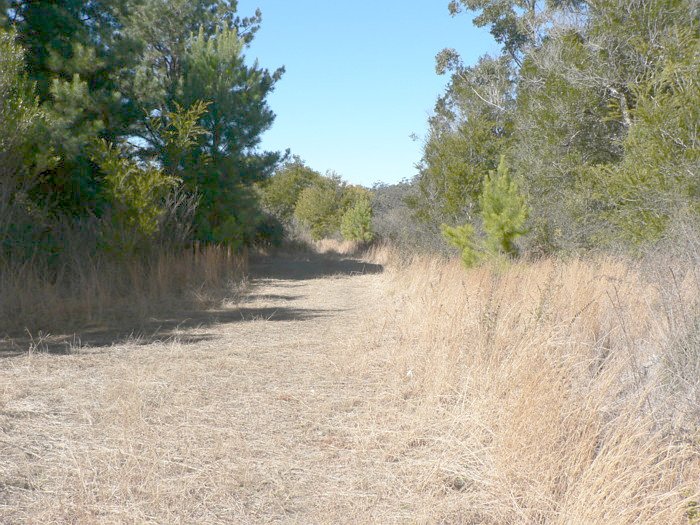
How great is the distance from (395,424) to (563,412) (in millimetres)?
1177

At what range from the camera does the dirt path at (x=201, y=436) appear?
2920mm

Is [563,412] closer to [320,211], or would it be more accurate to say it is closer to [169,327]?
[169,327]

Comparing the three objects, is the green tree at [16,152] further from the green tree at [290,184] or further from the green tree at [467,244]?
the green tree at [290,184]

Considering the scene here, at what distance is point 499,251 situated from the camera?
1158 cm

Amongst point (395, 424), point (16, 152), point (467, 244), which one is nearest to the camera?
point (395, 424)

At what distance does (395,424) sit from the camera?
4.07 m

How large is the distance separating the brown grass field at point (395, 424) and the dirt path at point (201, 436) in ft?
0.05

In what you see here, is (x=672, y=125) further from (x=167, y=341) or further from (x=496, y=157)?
(x=496, y=157)

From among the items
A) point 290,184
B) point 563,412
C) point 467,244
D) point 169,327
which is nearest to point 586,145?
point 467,244

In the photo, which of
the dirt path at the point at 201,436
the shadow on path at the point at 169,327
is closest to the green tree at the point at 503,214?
the shadow on path at the point at 169,327

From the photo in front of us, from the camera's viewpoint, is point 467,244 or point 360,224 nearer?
point 467,244

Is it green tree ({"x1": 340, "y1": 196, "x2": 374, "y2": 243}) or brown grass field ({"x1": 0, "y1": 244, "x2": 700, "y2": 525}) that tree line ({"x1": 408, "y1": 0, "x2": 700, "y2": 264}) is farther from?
green tree ({"x1": 340, "y1": 196, "x2": 374, "y2": 243})

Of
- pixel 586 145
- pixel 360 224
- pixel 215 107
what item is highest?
pixel 215 107

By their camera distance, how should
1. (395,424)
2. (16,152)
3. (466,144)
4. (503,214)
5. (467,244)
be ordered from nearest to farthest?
(395,424) → (16,152) → (503,214) → (467,244) → (466,144)
